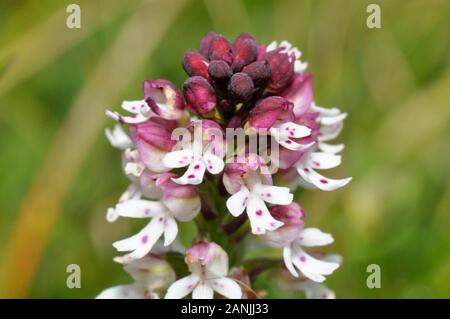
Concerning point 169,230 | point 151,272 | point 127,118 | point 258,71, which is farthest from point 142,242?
point 258,71

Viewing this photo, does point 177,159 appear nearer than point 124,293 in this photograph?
Yes

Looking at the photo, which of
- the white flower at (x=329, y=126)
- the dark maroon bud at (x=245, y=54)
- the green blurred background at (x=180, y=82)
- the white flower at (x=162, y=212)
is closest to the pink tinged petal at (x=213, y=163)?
the white flower at (x=162, y=212)

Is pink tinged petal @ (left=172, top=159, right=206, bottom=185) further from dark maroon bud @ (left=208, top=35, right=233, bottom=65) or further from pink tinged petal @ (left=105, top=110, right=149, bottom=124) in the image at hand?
dark maroon bud @ (left=208, top=35, right=233, bottom=65)

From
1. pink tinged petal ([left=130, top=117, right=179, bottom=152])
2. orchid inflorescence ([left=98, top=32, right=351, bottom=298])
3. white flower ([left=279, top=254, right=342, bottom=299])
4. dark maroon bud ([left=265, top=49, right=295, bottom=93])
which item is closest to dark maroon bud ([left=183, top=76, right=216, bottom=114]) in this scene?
orchid inflorescence ([left=98, top=32, right=351, bottom=298])

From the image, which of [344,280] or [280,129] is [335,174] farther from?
[280,129]

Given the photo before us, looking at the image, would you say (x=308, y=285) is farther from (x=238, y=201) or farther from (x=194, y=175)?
(x=194, y=175)
